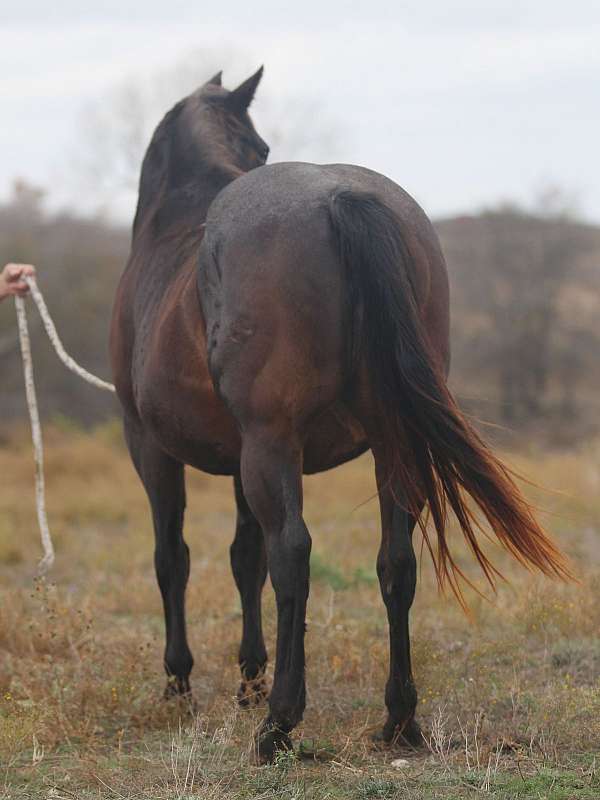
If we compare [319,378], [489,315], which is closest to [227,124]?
[319,378]

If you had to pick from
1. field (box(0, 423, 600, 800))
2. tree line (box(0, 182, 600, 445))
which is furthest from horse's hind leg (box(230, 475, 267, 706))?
tree line (box(0, 182, 600, 445))

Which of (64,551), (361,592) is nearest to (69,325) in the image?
(64,551)

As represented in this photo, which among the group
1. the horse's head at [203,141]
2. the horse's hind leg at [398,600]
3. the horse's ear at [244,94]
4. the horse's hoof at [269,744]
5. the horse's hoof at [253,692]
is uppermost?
the horse's ear at [244,94]

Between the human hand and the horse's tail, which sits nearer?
the horse's tail

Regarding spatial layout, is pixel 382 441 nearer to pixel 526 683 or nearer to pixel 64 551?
pixel 526 683

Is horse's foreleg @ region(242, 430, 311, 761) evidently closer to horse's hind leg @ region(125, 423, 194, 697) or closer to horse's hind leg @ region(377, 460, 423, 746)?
horse's hind leg @ region(377, 460, 423, 746)

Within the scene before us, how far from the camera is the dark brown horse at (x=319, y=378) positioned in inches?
148

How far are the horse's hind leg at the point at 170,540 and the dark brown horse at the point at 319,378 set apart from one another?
61 centimetres

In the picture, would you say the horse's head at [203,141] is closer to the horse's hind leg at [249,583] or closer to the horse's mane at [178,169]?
the horse's mane at [178,169]

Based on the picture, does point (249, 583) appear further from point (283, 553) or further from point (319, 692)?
point (283, 553)

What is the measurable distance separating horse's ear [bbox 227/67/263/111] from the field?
236 cm

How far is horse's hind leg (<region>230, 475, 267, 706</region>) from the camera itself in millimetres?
5078

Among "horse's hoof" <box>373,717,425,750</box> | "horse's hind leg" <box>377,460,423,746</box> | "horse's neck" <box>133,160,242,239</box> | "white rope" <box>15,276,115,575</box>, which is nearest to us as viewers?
"horse's hind leg" <box>377,460,423,746</box>

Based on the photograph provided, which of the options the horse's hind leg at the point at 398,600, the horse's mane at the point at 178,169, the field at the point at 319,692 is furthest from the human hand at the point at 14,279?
the horse's hind leg at the point at 398,600
